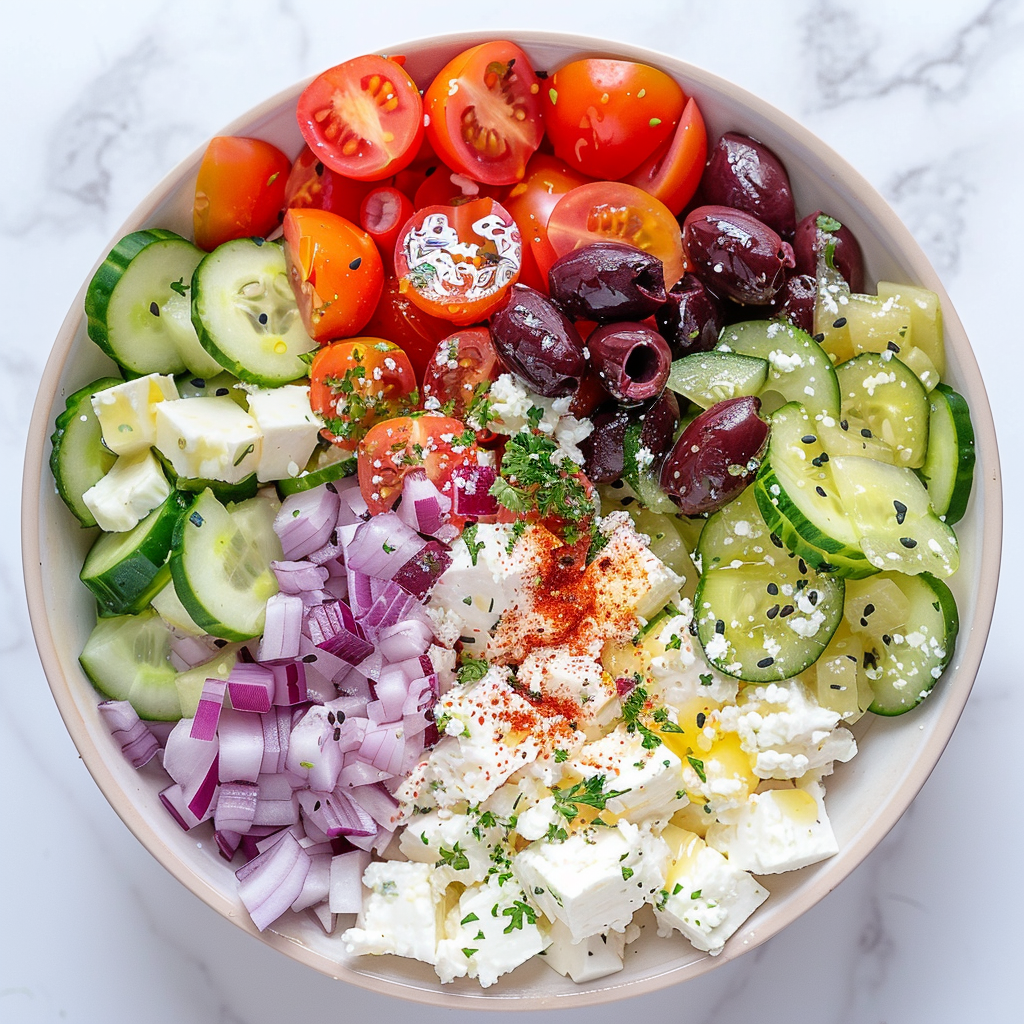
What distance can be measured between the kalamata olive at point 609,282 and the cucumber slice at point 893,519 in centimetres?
46

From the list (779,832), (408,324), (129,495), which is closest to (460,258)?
(408,324)

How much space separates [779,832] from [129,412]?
1448 mm

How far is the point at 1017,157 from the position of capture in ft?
6.89

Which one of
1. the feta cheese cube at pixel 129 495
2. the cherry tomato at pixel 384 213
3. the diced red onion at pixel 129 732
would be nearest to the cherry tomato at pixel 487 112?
the cherry tomato at pixel 384 213

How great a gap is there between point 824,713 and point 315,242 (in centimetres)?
132

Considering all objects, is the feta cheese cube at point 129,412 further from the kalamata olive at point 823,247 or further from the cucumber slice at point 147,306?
the kalamata olive at point 823,247

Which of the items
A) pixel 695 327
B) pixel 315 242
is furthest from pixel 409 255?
pixel 695 327

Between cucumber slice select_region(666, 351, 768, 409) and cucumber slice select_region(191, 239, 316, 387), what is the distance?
743 mm

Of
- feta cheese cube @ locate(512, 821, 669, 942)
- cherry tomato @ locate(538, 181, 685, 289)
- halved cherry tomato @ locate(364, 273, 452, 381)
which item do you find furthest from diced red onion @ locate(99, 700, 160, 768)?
cherry tomato @ locate(538, 181, 685, 289)

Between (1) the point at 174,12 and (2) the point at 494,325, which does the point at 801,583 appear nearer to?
(2) the point at 494,325

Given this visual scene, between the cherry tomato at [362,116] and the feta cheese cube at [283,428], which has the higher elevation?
the cherry tomato at [362,116]

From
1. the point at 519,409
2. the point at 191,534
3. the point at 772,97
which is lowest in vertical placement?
the point at 191,534

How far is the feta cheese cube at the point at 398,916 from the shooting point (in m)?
1.73

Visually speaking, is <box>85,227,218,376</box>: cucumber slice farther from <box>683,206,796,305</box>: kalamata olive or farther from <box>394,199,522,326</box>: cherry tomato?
<box>683,206,796,305</box>: kalamata olive
